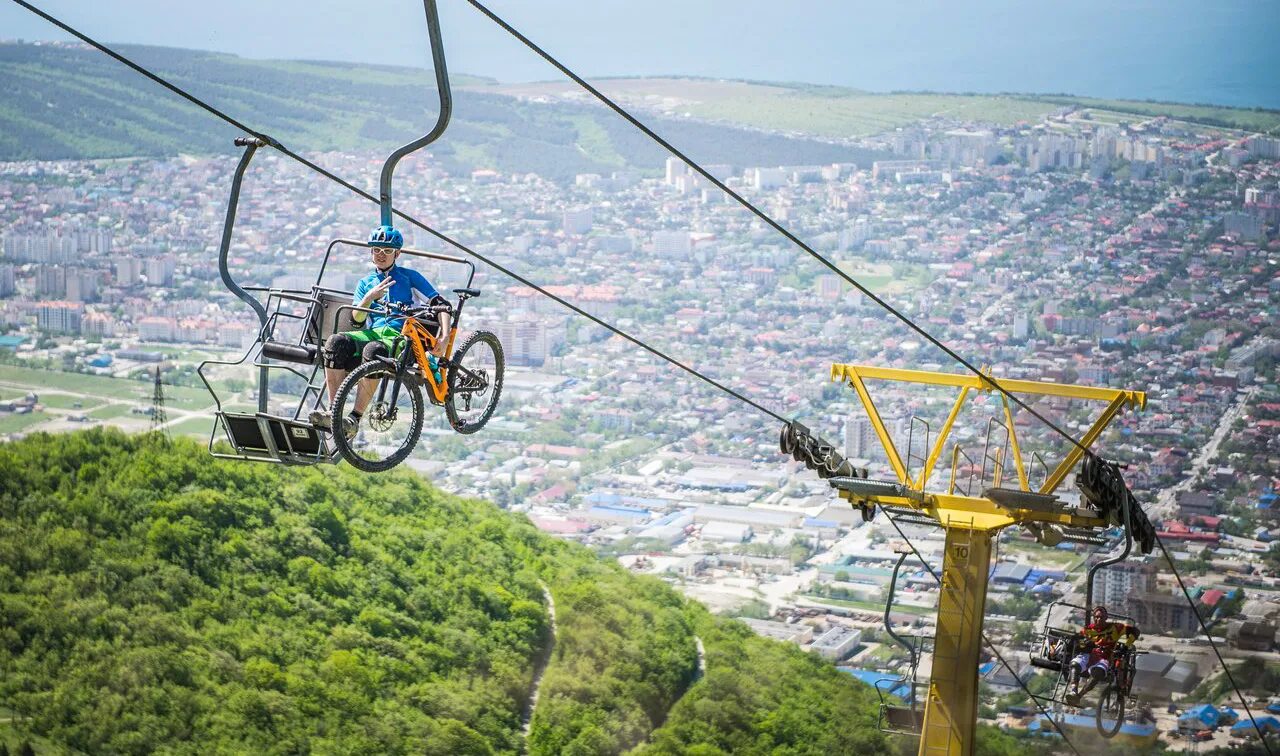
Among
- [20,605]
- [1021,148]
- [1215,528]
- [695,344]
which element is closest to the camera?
[20,605]

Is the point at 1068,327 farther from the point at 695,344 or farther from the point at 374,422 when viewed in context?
the point at 374,422

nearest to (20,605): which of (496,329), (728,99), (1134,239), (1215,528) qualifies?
(496,329)

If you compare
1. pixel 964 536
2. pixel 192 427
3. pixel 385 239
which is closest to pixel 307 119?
pixel 192 427

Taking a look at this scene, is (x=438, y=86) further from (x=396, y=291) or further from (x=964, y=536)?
(x=964, y=536)

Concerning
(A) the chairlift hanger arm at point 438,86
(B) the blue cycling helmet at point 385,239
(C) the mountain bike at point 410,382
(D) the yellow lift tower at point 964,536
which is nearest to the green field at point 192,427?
(D) the yellow lift tower at point 964,536

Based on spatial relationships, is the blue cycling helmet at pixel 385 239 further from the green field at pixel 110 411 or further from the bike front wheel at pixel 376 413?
the green field at pixel 110 411
